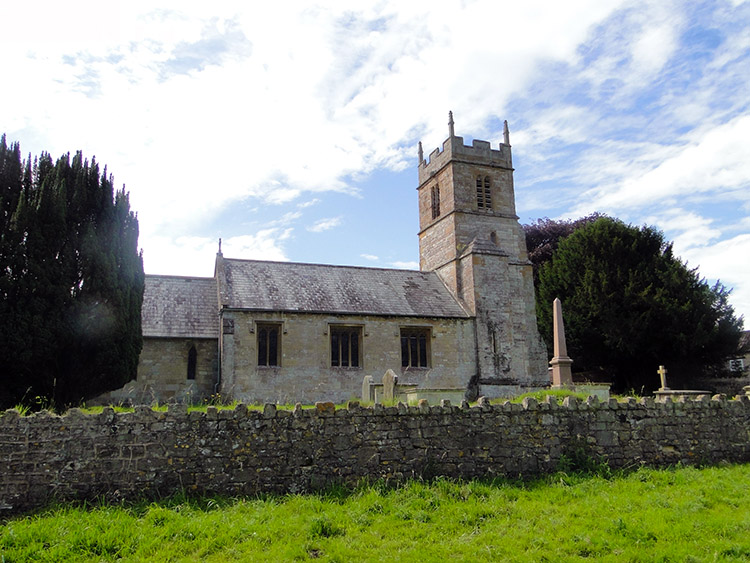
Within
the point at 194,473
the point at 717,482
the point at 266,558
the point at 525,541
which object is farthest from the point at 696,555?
the point at 194,473

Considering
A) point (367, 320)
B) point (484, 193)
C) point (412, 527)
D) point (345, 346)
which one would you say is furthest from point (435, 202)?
point (412, 527)

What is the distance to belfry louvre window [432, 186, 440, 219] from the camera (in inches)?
1135

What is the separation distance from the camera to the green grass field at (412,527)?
6715 mm

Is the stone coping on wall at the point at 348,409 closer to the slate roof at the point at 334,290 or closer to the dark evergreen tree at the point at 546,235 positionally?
the slate roof at the point at 334,290

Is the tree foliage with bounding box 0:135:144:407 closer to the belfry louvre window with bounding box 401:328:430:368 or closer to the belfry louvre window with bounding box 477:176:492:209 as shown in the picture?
the belfry louvre window with bounding box 401:328:430:368

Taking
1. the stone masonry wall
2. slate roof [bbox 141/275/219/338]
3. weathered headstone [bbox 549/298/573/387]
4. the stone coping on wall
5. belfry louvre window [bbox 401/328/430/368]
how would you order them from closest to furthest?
the stone masonry wall
the stone coping on wall
weathered headstone [bbox 549/298/573/387]
slate roof [bbox 141/275/219/338]
belfry louvre window [bbox 401/328/430/368]

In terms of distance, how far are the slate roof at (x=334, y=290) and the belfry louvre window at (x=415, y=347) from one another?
74 centimetres

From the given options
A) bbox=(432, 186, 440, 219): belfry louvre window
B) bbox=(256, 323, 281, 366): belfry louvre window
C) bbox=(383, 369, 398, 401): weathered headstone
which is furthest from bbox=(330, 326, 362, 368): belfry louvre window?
bbox=(432, 186, 440, 219): belfry louvre window

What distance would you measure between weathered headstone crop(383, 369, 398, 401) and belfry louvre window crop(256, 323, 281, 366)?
21.9 feet

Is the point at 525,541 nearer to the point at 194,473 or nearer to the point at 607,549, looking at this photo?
the point at 607,549

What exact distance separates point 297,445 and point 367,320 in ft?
44.6

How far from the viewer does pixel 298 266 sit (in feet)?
81.6

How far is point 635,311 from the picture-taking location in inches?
1030

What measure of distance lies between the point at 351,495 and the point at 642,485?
456 centimetres
